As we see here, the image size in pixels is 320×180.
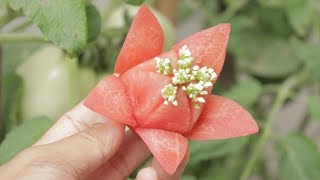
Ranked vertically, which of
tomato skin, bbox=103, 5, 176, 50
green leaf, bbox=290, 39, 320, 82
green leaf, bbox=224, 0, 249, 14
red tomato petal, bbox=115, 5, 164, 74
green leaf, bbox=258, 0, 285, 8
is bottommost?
green leaf, bbox=290, 39, 320, 82

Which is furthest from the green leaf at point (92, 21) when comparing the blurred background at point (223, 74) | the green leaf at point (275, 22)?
the green leaf at point (275, 22)

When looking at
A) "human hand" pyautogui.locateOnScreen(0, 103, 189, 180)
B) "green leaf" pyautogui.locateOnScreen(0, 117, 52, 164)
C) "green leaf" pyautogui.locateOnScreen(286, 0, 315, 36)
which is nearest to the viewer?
"human hand" pyautogui.locateOnScreen(0, 103, 189, 180)

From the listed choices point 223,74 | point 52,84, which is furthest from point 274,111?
point 52,84

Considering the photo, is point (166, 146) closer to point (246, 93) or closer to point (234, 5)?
point (246, 93)

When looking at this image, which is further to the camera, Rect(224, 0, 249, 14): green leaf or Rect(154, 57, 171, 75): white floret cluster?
Rect(224, 0, 249, 14): green leaf

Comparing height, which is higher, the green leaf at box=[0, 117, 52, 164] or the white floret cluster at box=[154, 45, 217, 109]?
the white floret cluster at box=[154, 45, 217, 109]

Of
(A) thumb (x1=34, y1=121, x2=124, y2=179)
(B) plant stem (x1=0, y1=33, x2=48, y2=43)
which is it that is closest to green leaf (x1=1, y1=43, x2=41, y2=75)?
(B) plant stem (x1=0, y1=33, x2=48, y2=43)

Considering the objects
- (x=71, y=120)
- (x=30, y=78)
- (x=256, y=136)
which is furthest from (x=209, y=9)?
(x=71, y=120)

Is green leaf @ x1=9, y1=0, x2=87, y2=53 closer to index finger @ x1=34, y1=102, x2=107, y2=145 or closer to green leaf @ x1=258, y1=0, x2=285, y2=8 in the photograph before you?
index finger @ x1=34, y1=102, x2=107, y2=145
